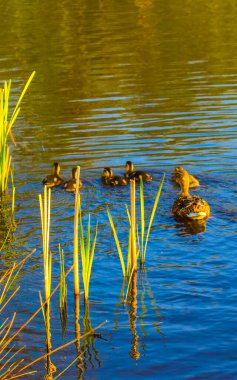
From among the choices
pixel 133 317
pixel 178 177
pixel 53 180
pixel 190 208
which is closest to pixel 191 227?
pixel 190 208

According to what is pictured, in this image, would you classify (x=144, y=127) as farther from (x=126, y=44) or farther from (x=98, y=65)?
(x=126, y=44)

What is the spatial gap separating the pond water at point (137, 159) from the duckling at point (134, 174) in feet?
0.51

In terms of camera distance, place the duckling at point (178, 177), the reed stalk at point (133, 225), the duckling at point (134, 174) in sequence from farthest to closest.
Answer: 1. the duckling at point (134, 174)
2. the duckling at point (178, 177)
3. the reed stalk at point (133, 225)

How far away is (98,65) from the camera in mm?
20547

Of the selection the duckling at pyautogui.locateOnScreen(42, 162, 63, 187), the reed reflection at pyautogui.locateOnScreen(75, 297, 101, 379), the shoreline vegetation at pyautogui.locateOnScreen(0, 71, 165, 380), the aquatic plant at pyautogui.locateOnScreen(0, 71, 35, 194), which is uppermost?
the aquatic plant at pyautogui.locateOnScreen(0, 71, 35, 194)

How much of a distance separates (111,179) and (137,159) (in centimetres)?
155

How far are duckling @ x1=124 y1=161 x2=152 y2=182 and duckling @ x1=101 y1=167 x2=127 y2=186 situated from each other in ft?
0.46

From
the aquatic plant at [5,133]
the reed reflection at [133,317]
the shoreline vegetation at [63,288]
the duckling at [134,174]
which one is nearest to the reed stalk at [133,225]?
the shoreline vegetation at [63,288]

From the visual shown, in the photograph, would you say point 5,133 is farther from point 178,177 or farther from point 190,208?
point 190,208

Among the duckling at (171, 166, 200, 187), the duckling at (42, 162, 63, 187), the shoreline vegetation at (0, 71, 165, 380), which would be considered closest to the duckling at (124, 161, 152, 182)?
the duckling at (171, 166, 200, 187)

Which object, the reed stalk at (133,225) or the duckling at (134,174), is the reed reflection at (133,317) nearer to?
the reed stalk at (133,225)

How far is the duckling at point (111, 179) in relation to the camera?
1120 cm

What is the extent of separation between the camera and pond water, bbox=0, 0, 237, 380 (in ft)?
22.5

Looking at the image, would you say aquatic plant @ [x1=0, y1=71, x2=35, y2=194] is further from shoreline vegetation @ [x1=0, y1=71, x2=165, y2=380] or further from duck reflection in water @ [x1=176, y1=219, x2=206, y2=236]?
shoreline vegetation @ [x1=0, y1=71, x2=165, y2=380]
